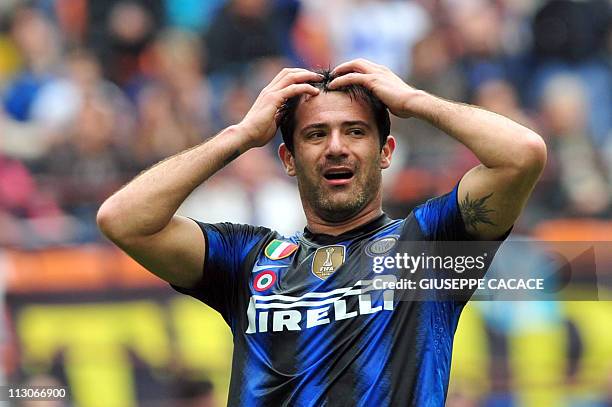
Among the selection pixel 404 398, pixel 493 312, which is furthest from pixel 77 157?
pixel 404 398

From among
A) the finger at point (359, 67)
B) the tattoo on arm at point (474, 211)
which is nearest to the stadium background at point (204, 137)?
the finger at point (359, 67)

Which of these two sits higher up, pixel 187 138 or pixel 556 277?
pixel 187 138

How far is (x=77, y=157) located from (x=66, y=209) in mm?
741

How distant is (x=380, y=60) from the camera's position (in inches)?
567

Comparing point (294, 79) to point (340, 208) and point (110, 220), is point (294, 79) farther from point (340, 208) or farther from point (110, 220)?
point (110, 220)

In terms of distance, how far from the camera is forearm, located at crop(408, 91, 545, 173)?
5371 millimetres

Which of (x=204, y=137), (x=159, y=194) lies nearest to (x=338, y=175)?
(x=159, y=194)

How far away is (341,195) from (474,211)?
69cm

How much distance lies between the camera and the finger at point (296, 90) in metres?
5.86

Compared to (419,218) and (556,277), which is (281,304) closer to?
(419,218)

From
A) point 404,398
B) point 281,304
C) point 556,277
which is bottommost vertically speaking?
point 404,398

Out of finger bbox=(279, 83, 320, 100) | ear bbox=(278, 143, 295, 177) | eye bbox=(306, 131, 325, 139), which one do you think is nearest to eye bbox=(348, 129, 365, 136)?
eye bbox=(306, 131, 325, 139)

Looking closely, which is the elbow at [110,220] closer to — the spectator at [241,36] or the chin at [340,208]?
the chin at [340,208]

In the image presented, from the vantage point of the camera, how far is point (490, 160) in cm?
543
